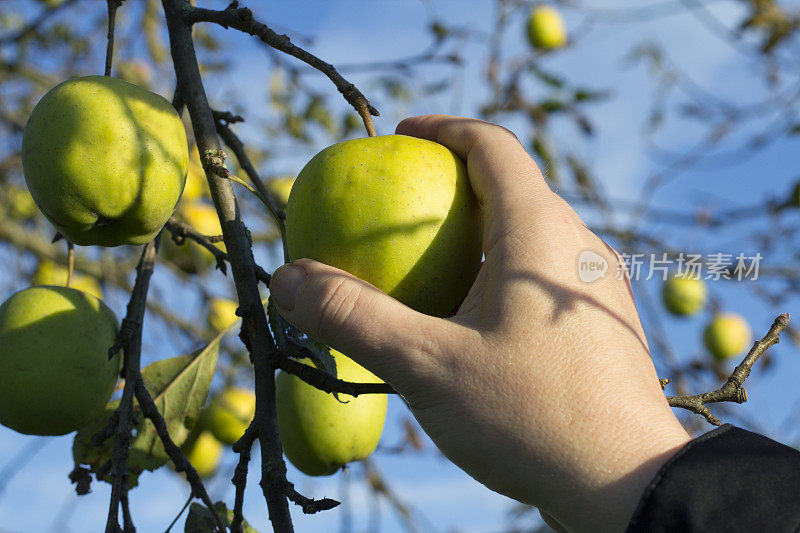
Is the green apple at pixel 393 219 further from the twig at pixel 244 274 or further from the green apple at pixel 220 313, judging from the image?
the green apple at pixel 220 313

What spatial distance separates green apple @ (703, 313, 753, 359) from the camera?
16.0 ft

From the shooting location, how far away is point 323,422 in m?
1.81

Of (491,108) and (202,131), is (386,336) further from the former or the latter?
(491,108)

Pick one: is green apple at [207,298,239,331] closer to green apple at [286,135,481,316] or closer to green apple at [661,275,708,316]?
green apple at [286,135,481,316]

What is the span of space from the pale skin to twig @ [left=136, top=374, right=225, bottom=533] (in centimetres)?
38

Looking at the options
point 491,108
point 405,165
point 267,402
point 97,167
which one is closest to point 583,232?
point 405,165

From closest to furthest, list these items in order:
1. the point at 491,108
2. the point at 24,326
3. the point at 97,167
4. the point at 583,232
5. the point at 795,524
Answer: the point at 795,524 → the point at 583,232 → the point at 97,167 → the point at 24,326 → the point at 491,108

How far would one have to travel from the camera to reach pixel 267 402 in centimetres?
121

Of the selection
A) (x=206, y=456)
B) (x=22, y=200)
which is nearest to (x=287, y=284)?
(x=206, y=456)

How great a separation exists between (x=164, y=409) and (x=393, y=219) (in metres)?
0.89

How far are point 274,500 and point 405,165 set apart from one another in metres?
0.57

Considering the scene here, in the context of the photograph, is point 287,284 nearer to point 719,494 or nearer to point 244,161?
point 244,161

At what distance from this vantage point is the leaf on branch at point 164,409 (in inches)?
64.7

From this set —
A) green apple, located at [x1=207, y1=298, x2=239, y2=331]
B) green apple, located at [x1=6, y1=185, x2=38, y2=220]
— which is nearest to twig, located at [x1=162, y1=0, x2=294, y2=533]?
green apple, located at [x1=207, y1=298, x2=239, y2=331]
